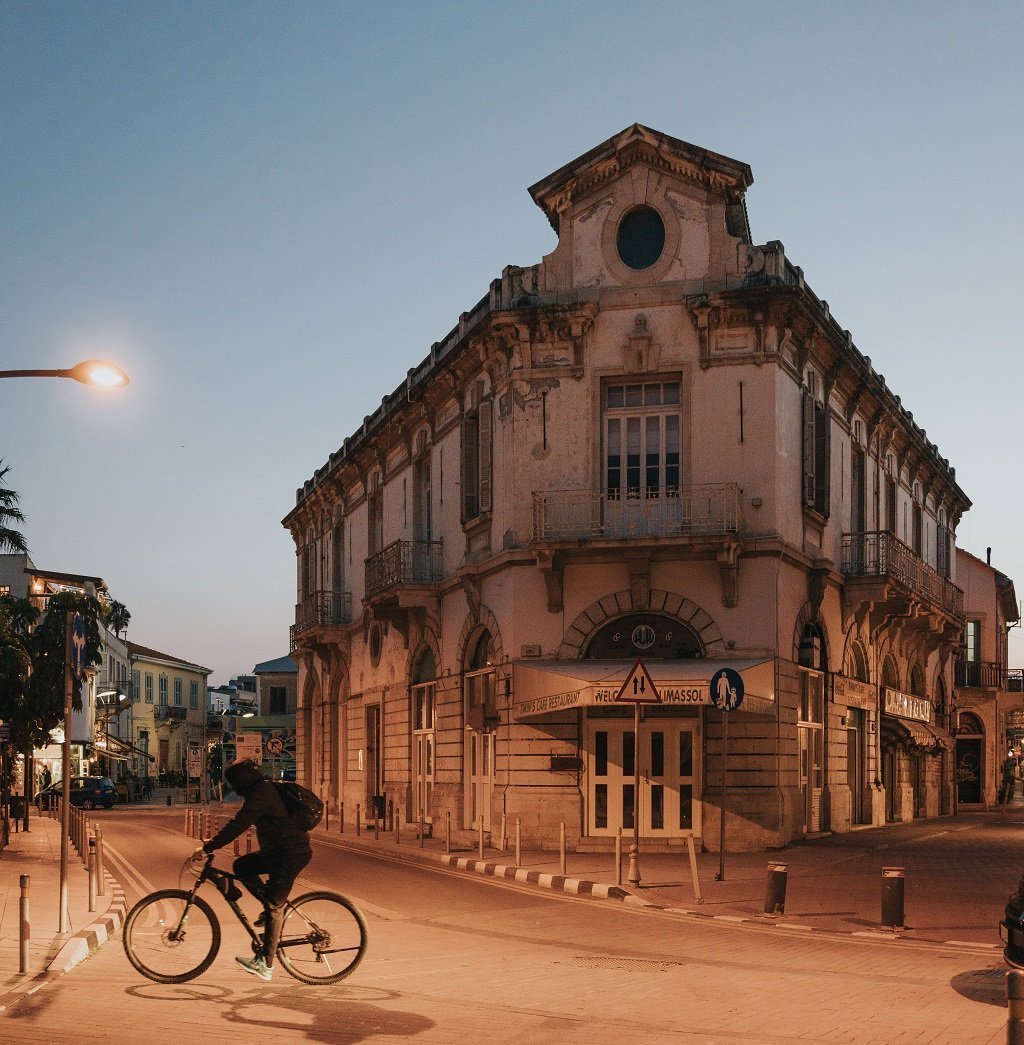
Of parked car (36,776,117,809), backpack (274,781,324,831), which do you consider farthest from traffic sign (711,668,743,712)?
parked car (36,776,117,809)

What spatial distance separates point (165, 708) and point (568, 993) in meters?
91.7

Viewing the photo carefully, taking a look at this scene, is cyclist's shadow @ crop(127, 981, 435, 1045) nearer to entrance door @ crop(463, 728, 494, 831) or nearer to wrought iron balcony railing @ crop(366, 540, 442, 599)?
entrance door @ crop(463, 728, 494, 831)

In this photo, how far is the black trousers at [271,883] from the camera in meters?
9.97

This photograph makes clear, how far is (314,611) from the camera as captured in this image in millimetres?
43438

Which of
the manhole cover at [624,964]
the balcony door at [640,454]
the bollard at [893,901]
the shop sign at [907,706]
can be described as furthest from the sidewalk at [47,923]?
the shop sign at [907,706]

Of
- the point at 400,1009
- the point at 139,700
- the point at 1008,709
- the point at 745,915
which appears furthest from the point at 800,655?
the point at 139,700

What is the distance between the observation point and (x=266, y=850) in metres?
10.1

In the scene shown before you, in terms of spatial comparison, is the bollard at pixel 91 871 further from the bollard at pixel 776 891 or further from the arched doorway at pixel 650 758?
the arched doorway at pixel 650 758

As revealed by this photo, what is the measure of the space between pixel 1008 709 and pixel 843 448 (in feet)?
95.4

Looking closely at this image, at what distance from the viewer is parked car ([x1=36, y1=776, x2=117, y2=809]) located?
179 ft

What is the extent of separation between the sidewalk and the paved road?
240 millimetres

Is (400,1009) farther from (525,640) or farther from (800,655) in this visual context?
(800,655)

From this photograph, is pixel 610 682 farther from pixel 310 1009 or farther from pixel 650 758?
pixel 310 1009

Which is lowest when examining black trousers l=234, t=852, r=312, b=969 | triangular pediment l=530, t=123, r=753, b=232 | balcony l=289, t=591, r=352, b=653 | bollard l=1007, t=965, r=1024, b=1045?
black trousers l=234, t=852, r=312, b=969
